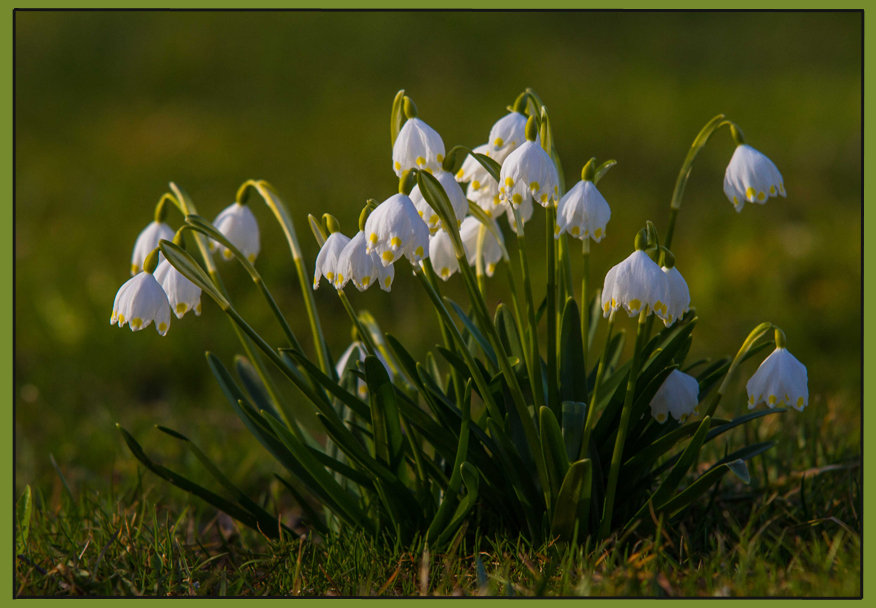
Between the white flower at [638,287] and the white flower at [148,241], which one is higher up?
the white flower at [148,241]

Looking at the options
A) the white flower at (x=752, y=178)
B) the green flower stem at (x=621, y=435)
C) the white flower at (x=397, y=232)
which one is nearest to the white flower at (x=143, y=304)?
the white flower at (x=397, y=232)

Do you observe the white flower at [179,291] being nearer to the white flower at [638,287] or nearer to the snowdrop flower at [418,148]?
the snowdrop flower at [418,148]

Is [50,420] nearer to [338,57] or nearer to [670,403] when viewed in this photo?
[670,403]

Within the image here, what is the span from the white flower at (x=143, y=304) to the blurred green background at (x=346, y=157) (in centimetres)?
123

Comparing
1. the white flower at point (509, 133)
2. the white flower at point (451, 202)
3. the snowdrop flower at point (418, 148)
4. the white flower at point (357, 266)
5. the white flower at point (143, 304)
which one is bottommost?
the white flower at point (143, 304)

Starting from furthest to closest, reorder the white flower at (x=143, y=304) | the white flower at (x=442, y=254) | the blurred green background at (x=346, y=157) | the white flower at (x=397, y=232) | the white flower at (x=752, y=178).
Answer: the blurred green background at (x=346, y=157) → the white flower at (x=442, y=254) → the white flower at (x=752, y=178) → the white flower at (x=143, y=304) → the white flower at (x=397, y=232)

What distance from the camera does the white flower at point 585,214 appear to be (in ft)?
4.38

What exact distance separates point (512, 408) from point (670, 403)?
31 cm

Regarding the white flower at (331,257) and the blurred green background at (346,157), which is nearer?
the white flower at (331,257)

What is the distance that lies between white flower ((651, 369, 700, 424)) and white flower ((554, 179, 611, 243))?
0.39 m

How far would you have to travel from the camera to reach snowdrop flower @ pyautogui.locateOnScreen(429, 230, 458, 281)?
1.68 m

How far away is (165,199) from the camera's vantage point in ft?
5.56

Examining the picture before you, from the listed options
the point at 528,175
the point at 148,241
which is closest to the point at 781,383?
the point at 528,175

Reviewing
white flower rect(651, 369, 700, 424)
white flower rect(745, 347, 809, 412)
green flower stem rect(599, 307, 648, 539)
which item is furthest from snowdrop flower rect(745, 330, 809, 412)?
green flower stem rect(599, 307, 648, 539)
